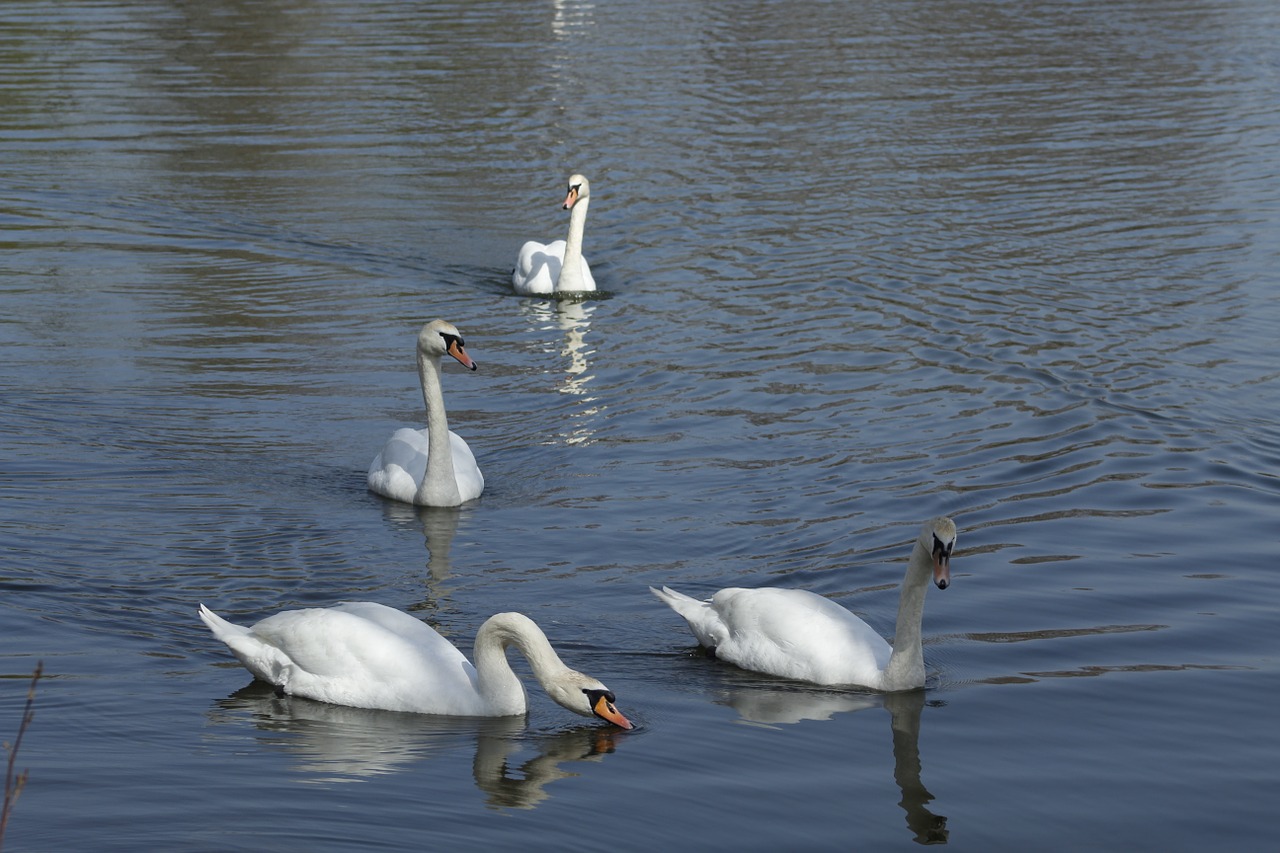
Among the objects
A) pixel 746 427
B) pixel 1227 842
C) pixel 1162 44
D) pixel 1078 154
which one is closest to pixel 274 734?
pixel 1227 842

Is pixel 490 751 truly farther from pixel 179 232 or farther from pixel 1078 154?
pixel 1078 154

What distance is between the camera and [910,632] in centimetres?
895

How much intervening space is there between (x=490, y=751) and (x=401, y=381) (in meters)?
7.58

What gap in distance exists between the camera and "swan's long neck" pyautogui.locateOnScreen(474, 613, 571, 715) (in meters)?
8.44

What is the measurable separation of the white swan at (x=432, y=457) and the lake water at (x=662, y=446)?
0.20 metres

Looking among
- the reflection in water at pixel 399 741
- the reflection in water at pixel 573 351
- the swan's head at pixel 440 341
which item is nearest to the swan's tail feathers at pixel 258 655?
the reflection in water at pixel 399 741

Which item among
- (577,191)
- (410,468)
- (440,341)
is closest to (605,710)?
(410,468)

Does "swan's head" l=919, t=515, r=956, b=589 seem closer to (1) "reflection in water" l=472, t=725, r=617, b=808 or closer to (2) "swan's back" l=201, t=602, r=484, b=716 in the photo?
(1) "reflection in water" l=472, t=725, r=617, b=808

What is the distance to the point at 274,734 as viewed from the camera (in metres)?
8.36

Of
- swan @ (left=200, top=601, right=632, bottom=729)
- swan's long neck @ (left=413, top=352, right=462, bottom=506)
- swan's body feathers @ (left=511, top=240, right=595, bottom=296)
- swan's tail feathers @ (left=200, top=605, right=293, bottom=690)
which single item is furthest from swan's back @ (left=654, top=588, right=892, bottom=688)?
swan's body feathers @ (left=511, top=240, right=595, bottom=296)

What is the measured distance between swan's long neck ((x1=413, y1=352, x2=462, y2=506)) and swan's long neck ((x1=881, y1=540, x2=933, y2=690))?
409 centimetres

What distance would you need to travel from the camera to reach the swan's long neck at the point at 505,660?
844cm

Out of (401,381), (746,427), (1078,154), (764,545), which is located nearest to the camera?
(764,545)

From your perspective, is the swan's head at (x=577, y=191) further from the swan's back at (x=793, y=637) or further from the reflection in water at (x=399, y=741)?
the reflection in water at (x=399, y=741)
